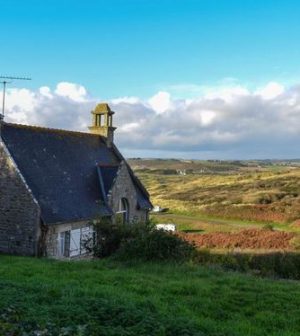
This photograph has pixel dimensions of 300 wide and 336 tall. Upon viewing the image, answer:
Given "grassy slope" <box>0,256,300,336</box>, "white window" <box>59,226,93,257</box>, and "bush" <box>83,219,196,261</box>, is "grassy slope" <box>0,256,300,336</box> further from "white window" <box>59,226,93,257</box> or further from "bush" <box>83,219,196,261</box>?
"white window" <box>59,226,93,257</box>

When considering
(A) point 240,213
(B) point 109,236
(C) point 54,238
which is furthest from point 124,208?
(A) point 240,213

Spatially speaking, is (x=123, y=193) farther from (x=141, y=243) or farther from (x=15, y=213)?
(x=141, y=243)

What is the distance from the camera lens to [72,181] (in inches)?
1069

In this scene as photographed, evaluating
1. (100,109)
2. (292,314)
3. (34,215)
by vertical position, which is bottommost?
(292,314)

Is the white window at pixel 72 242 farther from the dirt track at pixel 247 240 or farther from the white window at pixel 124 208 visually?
the dirt track at pixel 247 240

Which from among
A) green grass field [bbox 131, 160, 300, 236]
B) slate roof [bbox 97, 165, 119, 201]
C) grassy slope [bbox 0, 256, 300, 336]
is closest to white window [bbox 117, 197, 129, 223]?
slate roof [bbox 97, 165, 119, 201]

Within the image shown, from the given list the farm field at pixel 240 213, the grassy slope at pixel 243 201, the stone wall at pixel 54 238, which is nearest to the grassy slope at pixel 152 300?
the stone wall at pixel 54 238

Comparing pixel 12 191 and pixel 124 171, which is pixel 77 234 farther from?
pixel 124 171

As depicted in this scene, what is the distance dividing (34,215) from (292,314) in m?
14.7

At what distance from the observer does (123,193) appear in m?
30.2

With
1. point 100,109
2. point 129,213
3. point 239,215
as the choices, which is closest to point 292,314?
point 129,213

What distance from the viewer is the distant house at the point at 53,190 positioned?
23078 mm

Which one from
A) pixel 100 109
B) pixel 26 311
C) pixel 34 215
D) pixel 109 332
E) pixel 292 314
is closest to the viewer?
pixel 109 332

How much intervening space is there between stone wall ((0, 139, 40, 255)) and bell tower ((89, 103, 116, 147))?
39.0 feet
